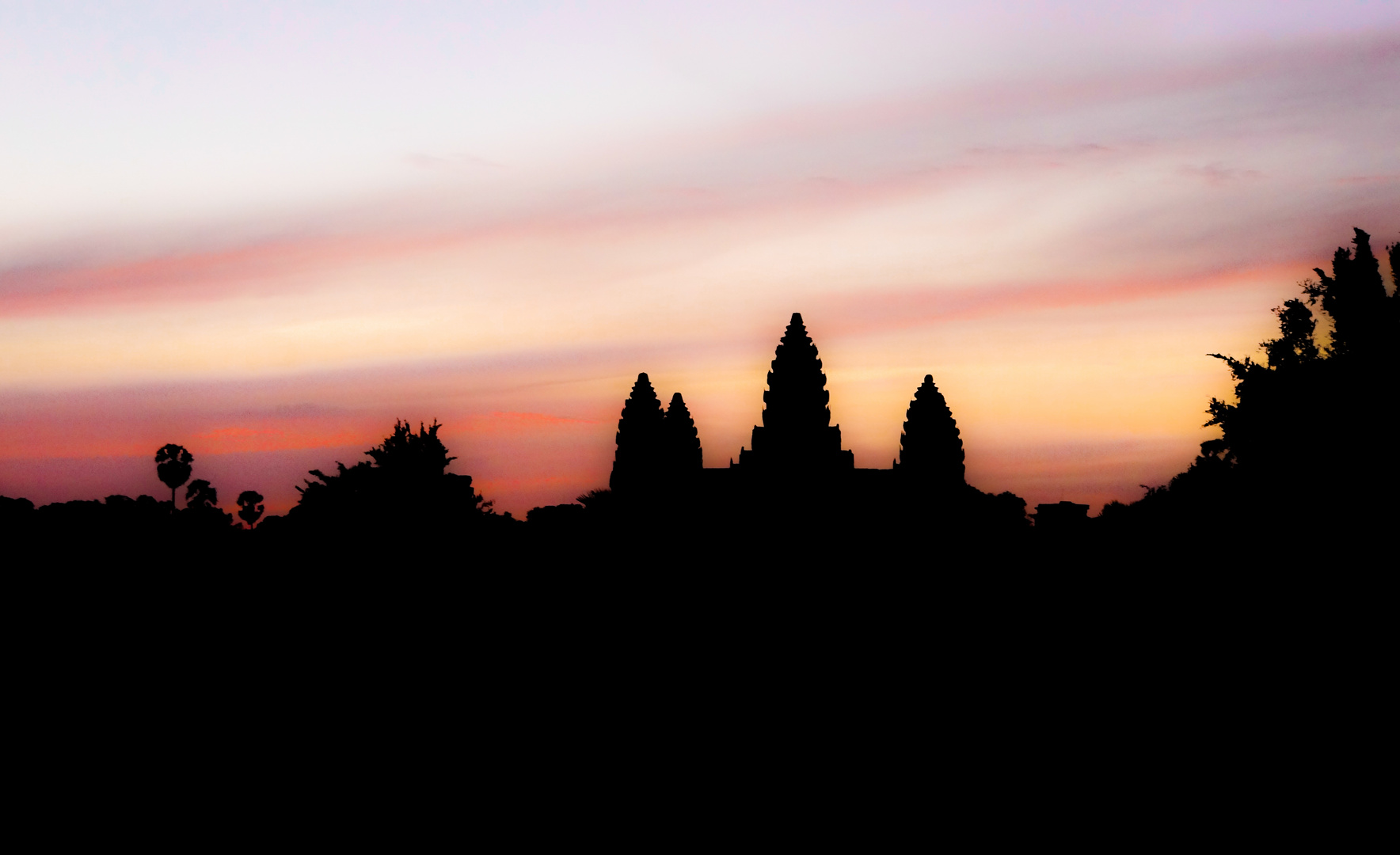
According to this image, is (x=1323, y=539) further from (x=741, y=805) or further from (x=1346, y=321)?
(x=1346, y=321)

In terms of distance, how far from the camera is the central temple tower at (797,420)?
288 feet

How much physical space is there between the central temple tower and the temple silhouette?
0.21ft

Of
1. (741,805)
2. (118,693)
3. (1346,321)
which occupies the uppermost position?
(1346,321)

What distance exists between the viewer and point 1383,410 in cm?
4812

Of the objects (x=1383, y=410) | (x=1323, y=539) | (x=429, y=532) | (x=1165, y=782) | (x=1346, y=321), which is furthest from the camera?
(x=1346, y=321)

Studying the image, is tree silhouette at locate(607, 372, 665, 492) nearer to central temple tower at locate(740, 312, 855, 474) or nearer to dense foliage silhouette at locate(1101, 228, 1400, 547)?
central temple tower at locate(740, 312, 855, 474)

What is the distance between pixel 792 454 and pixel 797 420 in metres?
2.87

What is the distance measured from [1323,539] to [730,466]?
2547 inches

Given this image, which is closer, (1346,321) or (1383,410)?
(1383,410)

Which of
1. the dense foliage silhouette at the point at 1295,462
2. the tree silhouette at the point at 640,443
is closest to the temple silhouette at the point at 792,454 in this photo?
the tree silhouette at the point at 640,443

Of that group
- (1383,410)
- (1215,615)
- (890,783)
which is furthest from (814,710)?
(1383,410)

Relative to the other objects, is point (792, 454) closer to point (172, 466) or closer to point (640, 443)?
point (640, 443)

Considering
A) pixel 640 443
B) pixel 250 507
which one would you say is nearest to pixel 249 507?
pixel 250 507

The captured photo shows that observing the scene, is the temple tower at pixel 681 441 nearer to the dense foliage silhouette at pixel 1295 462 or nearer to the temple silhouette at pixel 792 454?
the temple silhouette at pixel 792 454
